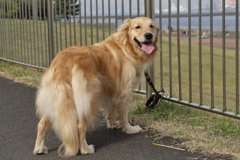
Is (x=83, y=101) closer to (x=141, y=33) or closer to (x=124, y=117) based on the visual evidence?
(x=124, y=117)

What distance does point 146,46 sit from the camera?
12.9ft

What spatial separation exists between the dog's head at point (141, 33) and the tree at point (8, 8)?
4986mm

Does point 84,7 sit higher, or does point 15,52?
point 84,7

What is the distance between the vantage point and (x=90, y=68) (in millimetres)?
3316

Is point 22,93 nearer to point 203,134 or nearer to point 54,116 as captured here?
point 54,116

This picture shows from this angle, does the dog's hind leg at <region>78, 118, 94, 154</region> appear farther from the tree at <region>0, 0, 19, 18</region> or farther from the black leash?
the tree at <region>0, 0, 19, 18</region>

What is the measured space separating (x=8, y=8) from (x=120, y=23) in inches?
175

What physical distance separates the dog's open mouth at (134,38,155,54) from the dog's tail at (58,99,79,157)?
4.20ft

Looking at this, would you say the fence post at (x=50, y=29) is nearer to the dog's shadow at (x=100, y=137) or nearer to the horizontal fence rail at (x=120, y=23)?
the horizontal fence rail at (x=120, y=23)

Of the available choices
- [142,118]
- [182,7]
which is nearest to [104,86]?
[142,118]

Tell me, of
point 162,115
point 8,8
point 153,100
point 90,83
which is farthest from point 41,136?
point 8,8

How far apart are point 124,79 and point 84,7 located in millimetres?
2615

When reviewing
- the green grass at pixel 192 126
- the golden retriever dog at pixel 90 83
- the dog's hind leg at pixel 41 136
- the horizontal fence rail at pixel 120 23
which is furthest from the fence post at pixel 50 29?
the dog's hind leg at pixel 41 136

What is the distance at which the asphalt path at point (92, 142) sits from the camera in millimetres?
3182
